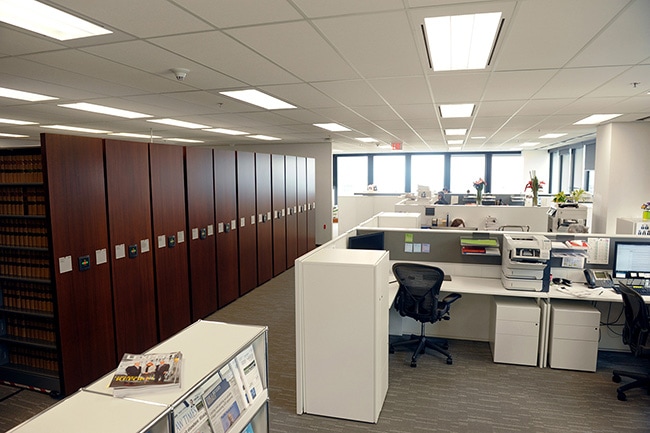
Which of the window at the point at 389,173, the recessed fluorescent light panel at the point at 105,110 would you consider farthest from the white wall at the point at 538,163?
the recessed fluorescent light panel at the point at 105,110

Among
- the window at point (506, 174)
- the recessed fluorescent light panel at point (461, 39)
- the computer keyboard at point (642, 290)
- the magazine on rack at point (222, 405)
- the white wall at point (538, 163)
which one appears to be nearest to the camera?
the magazine on rack at point (222, 405)

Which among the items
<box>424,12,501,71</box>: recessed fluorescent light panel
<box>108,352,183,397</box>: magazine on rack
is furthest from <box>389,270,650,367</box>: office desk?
<box>108,352,183,397</box>: magazine on rack

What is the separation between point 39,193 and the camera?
2.91 m

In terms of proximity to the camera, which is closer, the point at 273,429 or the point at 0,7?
the point at 0,7

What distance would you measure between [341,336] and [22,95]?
368 cm

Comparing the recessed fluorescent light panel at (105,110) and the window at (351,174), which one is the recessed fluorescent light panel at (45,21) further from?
the window at (351,174)

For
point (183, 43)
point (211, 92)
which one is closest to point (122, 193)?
point (211, 92)

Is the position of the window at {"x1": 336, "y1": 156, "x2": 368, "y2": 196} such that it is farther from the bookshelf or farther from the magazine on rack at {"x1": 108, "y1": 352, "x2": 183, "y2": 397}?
the magazine on rack at {"x1": 108, "y1": 352, "x2": 183, "y2": 397}

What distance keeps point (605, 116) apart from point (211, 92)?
491cm

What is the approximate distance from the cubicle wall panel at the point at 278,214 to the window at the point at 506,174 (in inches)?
341

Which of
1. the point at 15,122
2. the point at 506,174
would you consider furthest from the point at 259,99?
the point at 506,174

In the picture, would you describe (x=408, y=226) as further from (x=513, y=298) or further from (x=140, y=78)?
(x=140, y=78)

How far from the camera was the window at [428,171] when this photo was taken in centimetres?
1344

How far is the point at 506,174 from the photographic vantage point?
1309 centimetres
